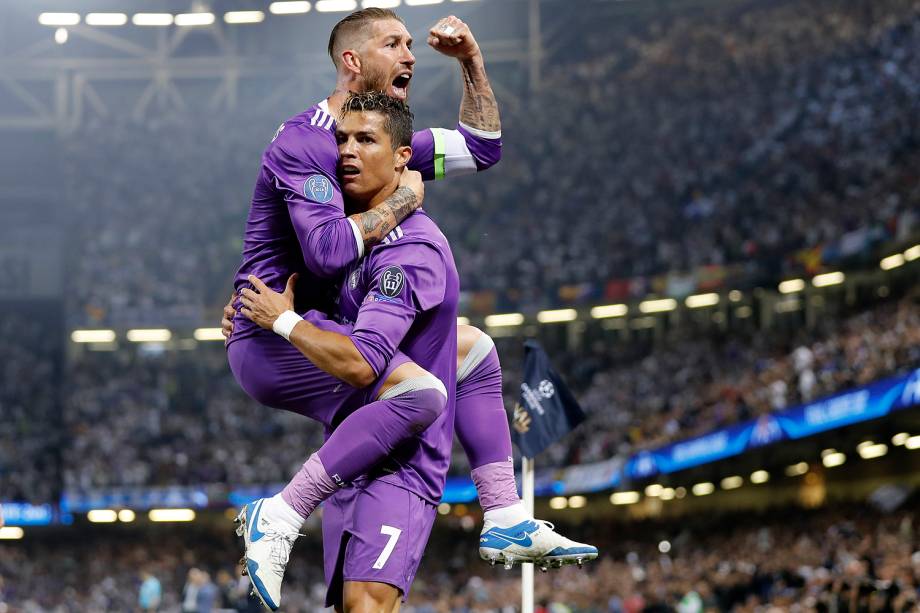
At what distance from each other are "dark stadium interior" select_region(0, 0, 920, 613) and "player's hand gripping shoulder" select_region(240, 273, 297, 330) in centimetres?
1671

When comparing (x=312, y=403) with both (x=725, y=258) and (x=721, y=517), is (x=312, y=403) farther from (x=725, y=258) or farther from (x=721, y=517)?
(x=725, y=258)

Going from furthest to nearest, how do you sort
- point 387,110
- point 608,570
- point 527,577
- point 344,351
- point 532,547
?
point 608,570
point 527,577
point 532,547
point 387,110
point 344,351

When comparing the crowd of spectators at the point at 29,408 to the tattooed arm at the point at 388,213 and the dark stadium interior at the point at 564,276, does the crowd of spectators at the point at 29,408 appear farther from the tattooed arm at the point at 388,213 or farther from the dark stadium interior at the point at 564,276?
the tattooed arm at the point at 388,213

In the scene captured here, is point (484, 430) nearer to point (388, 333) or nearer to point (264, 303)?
point (388, 333)

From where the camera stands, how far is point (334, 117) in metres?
5.05

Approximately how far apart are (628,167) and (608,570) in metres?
17.1

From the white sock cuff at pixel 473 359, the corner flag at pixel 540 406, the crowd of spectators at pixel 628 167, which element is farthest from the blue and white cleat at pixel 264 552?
the crowd of spectators at pixel 628 167

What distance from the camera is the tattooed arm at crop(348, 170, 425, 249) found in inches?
189

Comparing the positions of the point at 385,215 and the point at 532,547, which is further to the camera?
the point at 532,547

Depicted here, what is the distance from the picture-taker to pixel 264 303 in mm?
4805

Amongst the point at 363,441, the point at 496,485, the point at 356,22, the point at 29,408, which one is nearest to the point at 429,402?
the point at 363,441

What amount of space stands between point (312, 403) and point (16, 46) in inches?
1783

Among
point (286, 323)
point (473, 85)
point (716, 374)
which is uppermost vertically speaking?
point (716, 374)

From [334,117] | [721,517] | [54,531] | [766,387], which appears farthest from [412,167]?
[54,531]
